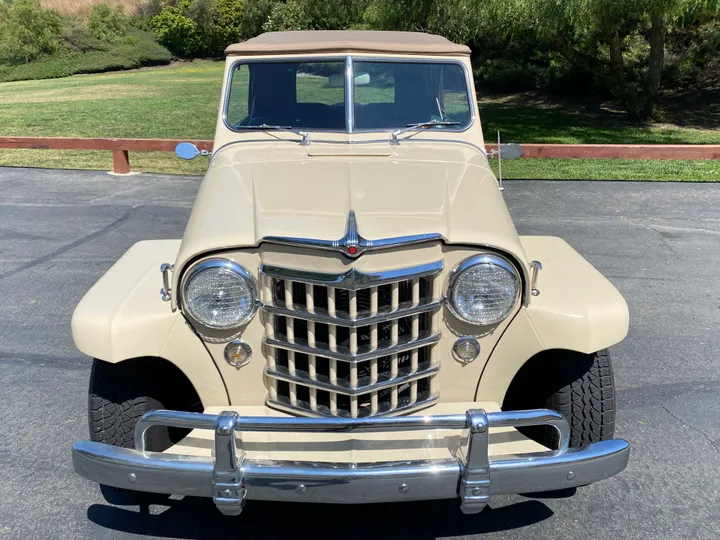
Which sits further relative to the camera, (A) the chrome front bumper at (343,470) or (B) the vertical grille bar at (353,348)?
(B) the vertical grille bar at (353,348)

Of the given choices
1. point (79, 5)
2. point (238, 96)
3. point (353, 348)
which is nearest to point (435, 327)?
point (353, 348)

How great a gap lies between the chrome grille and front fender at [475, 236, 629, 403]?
271 mm

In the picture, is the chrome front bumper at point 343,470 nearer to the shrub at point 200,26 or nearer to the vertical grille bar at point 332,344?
the vertical grille bar at point 332,344

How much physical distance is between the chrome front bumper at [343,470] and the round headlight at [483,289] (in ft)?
1.32

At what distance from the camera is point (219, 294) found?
2422mm

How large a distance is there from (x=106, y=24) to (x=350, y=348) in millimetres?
52266

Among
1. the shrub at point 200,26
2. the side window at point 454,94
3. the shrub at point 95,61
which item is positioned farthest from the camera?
the shrub at point 200,26

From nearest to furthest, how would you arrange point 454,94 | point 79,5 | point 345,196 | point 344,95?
point 345,196 < point 344,95 < point 454,94 < point 79,5

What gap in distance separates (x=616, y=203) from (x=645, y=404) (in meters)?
5.03

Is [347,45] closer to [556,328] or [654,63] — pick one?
[556,328]

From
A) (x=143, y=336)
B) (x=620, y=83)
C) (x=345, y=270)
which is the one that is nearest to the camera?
(x=345, y=270)

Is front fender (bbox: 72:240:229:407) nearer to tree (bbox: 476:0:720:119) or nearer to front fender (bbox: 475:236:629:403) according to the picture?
front fender (bbox: 475:236:629:403)

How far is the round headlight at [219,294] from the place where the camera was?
2396 mm

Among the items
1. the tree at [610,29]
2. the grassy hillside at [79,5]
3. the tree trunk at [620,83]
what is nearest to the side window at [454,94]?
the tree at [610,29]
